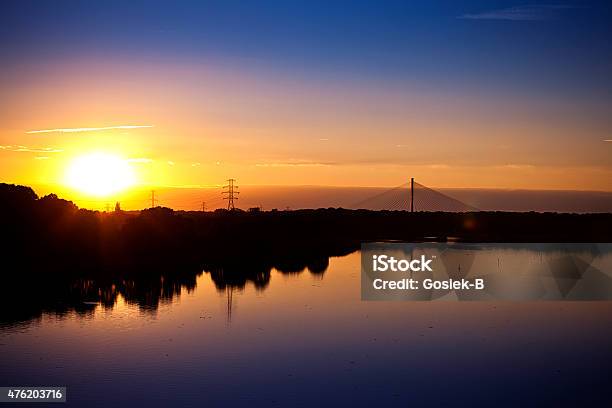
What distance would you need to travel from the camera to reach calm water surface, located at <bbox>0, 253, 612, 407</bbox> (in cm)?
1123

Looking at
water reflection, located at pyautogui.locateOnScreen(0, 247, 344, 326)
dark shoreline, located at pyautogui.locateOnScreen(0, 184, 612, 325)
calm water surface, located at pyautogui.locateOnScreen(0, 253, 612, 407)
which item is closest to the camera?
calm water surface, located at pyautogui.locateOnScreen(0, 253, 612, 407)

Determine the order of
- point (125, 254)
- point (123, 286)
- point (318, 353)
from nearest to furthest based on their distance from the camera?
point (318, 353) → point (123, 286) → point (125, 254)

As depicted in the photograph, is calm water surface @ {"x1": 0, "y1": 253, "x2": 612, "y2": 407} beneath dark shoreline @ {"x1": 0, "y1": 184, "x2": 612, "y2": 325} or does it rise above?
beneath

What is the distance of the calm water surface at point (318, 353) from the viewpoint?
36.8 feet

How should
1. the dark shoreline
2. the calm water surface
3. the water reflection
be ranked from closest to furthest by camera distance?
the calm water surface < the water reflection < the dark shoreline

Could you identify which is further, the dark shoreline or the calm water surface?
the dark shoreline

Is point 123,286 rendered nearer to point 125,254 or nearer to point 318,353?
point 125,254

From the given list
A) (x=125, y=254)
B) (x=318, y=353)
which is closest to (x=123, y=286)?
(x=125, y=254)

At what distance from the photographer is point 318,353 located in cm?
1370

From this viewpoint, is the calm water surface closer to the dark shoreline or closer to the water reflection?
the water reflection

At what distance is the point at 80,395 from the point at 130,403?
1028 millimetres

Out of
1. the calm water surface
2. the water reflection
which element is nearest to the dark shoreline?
the water reflection

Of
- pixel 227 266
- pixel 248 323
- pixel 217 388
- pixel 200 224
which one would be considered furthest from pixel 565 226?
pixel 217 388

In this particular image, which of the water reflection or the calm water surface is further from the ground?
the water reflection
